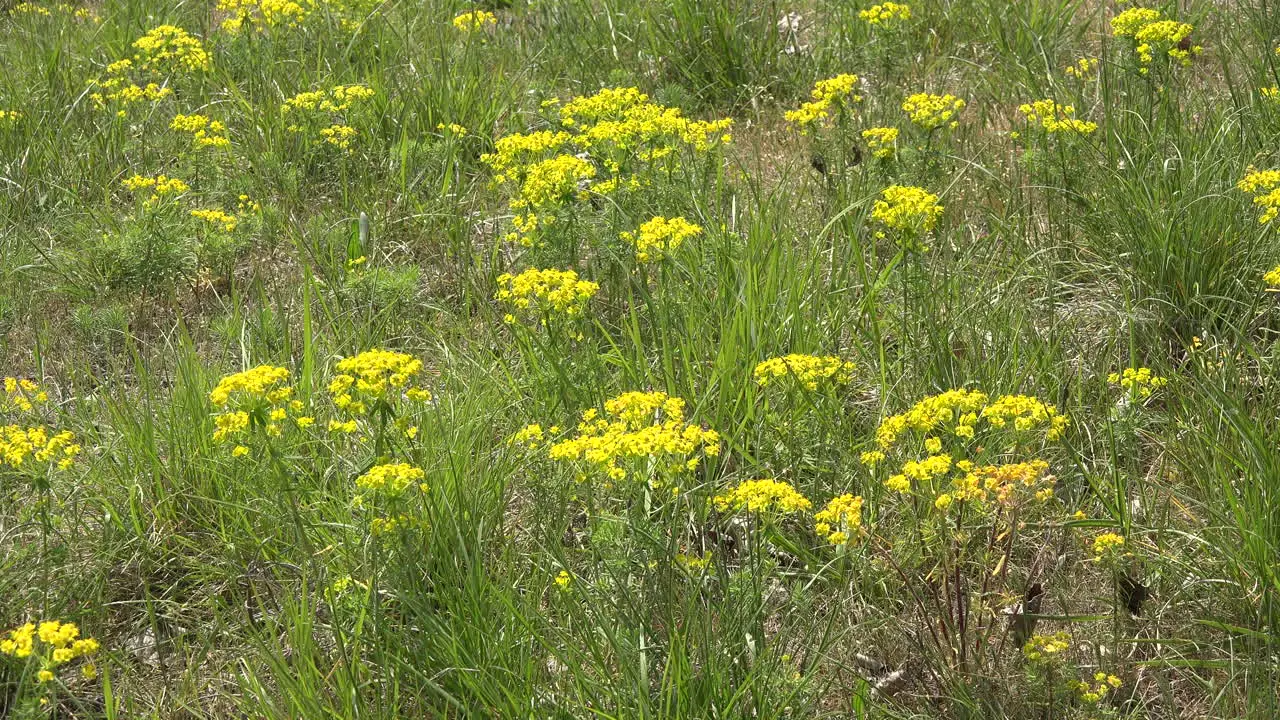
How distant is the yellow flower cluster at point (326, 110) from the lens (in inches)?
162

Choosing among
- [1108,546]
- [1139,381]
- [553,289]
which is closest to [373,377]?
[553,289]

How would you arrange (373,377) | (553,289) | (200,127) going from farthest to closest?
(200,127) → (553,289) → (373,377)

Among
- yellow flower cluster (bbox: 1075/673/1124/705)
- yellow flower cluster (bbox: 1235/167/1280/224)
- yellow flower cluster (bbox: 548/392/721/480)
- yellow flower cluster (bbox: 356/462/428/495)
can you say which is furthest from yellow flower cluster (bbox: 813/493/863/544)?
yellow flower cluster (bbox: 1235/167/1280/224)

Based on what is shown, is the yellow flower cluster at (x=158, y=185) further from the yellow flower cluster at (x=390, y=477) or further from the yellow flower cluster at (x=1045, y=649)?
the yellow flower cluster at (x=1045, y=649)

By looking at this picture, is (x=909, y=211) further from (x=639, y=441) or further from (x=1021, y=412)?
(x=639, y=441)

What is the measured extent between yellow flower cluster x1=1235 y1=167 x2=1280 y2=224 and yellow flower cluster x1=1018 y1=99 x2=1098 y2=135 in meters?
0.45

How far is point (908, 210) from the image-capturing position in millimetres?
2934

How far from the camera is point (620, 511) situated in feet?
9.21

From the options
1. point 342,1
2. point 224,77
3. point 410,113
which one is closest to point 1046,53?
point 410,113

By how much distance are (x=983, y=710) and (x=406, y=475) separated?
3.65 feet

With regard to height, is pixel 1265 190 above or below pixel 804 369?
above

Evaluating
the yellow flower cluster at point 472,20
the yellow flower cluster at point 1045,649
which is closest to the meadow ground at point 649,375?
the yellow flower cluster at point 1045,649

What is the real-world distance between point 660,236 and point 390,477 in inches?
44.0

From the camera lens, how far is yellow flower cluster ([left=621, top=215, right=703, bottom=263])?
3.12m
